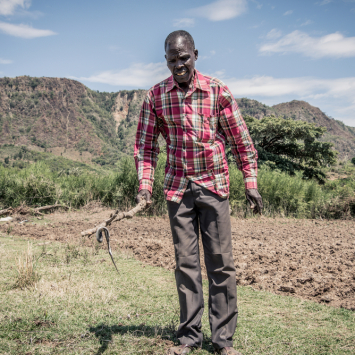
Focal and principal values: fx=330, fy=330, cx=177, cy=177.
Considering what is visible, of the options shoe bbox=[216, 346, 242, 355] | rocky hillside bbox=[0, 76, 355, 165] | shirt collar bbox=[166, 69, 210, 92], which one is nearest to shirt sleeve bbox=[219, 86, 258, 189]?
shirt collar bbox=[166, 69, 210, 92]

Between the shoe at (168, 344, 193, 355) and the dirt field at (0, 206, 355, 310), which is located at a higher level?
the shoe at (168, 344, 193, 355)

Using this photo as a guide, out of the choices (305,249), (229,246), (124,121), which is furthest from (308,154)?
(124,121)

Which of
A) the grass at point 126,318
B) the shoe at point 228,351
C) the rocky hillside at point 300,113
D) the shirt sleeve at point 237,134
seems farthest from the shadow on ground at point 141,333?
the rocky hillside at point 300,113

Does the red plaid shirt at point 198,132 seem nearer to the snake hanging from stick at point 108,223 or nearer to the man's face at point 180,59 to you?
the man's face at point 180,59

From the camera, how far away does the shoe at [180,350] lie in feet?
6.68

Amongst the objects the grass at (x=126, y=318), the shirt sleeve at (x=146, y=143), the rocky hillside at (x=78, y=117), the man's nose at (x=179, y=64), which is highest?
the rocky hillside at (x=78, y=117)

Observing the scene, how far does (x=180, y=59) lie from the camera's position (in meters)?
2.09

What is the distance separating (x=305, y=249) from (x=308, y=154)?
1651 centimetres

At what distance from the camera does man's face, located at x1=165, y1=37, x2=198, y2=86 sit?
81.7 inches

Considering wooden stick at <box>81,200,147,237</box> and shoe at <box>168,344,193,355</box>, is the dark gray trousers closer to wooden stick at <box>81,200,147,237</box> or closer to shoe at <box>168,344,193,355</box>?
shoe at <box>168,344,193,355</box>

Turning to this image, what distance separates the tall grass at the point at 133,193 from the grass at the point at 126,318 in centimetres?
572

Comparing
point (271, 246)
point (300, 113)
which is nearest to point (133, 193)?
point (271, 246)

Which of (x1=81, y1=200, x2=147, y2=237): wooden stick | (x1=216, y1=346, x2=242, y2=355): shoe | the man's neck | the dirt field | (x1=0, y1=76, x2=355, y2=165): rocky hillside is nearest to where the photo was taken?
(x1=81, y1=200, x2=147, y2=237): wooden stick

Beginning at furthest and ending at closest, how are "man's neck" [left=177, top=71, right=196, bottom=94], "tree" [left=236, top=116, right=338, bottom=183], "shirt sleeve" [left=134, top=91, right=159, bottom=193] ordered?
"tree" [left=236, top=116, right=338, bottom=183] < "shirt sleeve" [left=134, top=91, right=159, bottom=193] < "man's neck" [left=177, top=71, right=196, bottom=94]
